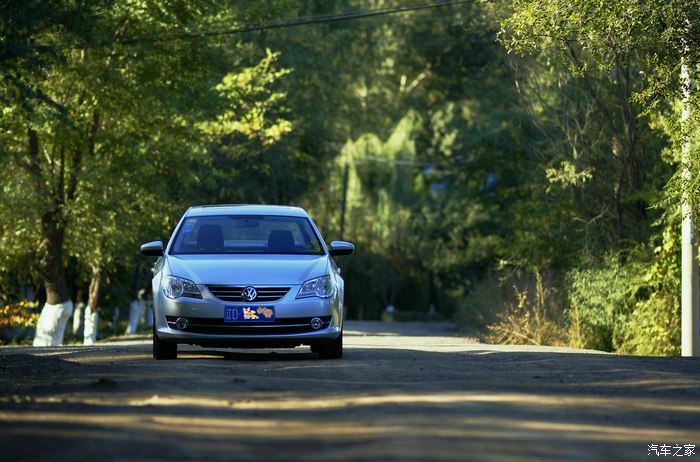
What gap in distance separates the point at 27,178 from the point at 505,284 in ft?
45.0

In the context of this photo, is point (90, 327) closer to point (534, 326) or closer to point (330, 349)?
point (534, 326)

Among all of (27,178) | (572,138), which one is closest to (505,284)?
(572,138)

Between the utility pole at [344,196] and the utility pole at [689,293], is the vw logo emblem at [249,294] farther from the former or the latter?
the utility pole at [344,196]

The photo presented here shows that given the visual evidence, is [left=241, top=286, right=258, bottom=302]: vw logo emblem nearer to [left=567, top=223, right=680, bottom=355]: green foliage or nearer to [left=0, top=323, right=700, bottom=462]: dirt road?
[left=0, top=323, right=700, bottom=462]: dirt road

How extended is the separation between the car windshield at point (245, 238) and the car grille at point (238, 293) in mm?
1117

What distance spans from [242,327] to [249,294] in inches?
14.6

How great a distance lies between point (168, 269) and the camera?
15195 millimetres

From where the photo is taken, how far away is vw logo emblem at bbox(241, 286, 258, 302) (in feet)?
→ 48.5

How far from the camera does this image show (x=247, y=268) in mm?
15016

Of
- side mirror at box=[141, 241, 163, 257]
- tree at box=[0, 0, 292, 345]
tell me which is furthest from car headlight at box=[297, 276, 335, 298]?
tree at box=[0, 0, 292, 345]

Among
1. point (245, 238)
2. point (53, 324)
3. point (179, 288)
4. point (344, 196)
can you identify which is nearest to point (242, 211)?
point (245, 238)

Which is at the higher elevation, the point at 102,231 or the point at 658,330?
the point at 102,231

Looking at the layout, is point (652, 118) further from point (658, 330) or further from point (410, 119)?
point (410, 119)

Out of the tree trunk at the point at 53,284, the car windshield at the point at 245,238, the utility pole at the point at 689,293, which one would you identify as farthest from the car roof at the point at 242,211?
the tree trunk at the point at 53,284
